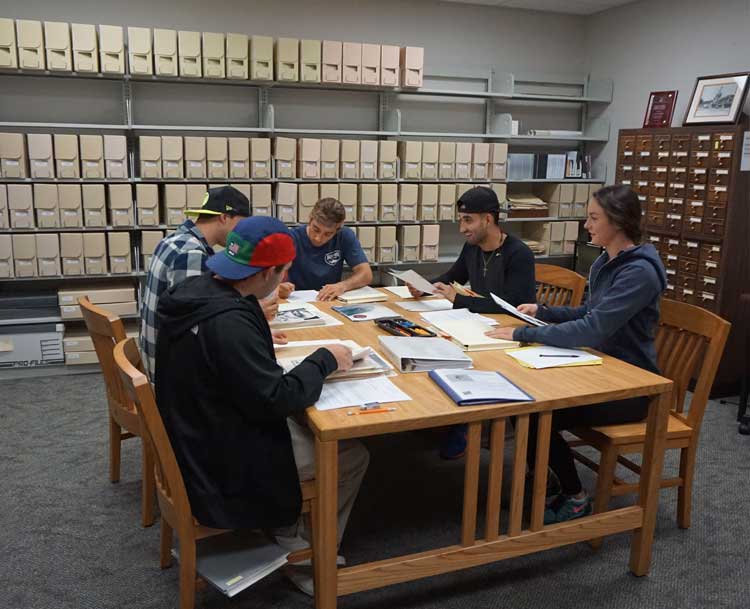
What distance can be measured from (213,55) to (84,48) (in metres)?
0.74

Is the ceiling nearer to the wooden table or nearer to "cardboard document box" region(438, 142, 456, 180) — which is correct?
"cardboard document box" region(438, 142, 456, 180)

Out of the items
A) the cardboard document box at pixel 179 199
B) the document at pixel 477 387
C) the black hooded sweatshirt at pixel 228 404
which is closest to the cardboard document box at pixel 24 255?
the cardboard document box at pixel 179 199

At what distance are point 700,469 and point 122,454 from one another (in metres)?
2.65

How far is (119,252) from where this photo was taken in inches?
167

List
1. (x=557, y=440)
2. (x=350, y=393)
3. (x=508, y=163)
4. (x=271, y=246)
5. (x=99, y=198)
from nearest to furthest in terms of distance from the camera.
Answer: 1. (x=271, y=246)
2. (x=350, y=393)
3. (x=557, y=440)
4. (x=99, y=198)
5. (x=508, y=163)

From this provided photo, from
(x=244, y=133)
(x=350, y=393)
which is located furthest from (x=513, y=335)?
(x=244, y=133)

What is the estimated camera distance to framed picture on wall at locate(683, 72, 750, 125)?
4.06 metres

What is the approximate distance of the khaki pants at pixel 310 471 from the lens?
1922mm

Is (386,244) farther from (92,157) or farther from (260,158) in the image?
(92,157)

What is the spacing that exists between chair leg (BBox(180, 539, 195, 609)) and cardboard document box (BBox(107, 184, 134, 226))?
293cm

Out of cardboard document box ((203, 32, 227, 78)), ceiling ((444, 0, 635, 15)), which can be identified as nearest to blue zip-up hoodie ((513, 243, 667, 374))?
cardboard document box ((203, 32, 227, 78))

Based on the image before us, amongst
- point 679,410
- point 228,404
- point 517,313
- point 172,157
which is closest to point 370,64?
point 172,157

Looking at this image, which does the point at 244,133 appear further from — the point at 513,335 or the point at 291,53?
the point at 513,335

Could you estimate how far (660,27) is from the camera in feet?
16.2
